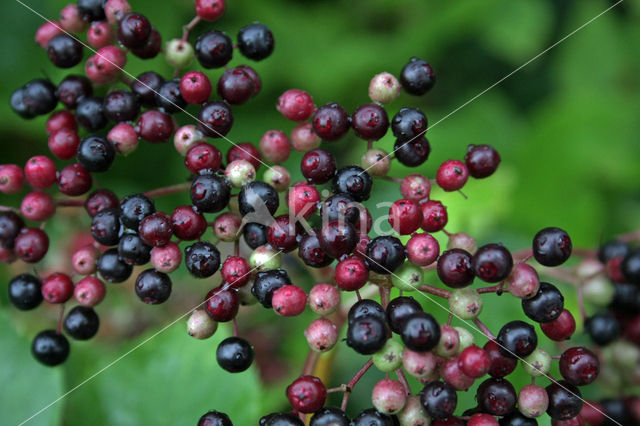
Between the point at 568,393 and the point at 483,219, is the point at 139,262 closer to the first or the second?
the point at 568,393

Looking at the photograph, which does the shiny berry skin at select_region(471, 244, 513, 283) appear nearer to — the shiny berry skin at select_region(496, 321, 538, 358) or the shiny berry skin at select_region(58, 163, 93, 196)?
the shiny berry skin at select_region(496, 321, 538, 358)

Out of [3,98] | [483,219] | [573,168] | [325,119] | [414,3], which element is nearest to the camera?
[325,119]

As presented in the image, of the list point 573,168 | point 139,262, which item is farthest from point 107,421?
Result: point 573,168

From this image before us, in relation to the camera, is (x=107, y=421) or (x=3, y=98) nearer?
(x=107, y=421)

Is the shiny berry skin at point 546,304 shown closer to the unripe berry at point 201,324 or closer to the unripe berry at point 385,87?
the unripe berry at point 385,87

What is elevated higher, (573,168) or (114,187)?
(573,168)

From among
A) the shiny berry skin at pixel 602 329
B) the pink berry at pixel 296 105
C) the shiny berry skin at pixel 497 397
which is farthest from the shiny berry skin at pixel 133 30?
the shiny berry skin at pixel 602 329

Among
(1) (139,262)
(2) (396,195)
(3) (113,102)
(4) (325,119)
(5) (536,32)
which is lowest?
(1) (139,262)
